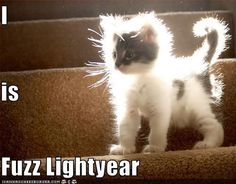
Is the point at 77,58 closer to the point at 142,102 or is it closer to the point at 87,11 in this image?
the point at 87,11

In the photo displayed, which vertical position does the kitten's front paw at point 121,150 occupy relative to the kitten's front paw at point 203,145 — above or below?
below

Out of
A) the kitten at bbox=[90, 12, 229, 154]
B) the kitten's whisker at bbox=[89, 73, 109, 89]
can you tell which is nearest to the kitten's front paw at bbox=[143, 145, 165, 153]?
the kitten at bbox=[90, 12, 229, 154]

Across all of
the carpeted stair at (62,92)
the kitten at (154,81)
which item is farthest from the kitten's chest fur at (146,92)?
the carpeted stair at (62,92)

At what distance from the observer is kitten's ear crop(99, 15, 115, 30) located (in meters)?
1.20

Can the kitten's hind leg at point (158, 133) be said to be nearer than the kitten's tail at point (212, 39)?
Yes

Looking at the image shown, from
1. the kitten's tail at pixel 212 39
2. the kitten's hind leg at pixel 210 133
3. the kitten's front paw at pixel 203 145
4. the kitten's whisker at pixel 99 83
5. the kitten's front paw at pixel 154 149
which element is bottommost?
the kitten's front paw at pixel 154 149

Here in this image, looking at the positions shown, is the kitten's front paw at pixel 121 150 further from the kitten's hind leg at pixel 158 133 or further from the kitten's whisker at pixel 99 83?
the kitten's whisker at pixel 99 83

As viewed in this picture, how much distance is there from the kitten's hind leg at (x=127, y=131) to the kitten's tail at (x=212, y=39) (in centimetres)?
23

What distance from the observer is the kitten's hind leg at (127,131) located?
1.15 meters

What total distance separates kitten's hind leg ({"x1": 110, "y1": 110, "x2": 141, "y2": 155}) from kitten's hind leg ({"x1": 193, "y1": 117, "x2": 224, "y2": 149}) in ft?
0.46

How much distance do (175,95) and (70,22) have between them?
1.20ft

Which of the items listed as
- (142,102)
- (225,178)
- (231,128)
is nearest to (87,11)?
(142,102)

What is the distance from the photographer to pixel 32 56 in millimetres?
1356

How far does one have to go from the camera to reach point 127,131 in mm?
1162
